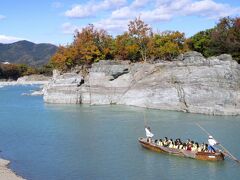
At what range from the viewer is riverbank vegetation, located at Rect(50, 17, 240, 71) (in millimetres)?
69000

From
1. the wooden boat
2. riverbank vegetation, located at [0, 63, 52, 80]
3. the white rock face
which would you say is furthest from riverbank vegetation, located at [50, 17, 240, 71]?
riverbank vegetation, located at [0, 63, 52, 80]

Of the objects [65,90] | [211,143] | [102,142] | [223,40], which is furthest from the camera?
[65,90]

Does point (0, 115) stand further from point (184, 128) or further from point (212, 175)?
point (212, 175)

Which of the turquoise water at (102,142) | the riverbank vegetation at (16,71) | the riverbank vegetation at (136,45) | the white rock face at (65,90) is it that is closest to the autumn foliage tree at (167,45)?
the riverbank vegetation at (136,45)

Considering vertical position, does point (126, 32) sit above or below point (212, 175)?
above

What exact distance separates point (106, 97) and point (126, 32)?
16553 millimetres

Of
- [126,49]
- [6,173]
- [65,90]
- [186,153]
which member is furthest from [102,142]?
[126,49]

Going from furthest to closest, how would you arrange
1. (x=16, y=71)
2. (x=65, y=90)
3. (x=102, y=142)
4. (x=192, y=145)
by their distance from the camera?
(x=16, y=71), (x=65, y=90), (x=102, y=142), (x=192, y=145)

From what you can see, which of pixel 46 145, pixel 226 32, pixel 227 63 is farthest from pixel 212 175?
pixel 226 32

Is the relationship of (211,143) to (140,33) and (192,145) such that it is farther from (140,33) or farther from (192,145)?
→ (140,33)

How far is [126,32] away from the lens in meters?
74.4

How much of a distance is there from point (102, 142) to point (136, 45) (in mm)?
37253

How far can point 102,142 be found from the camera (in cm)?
3600

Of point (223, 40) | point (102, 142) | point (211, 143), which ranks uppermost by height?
point (223, 40)
